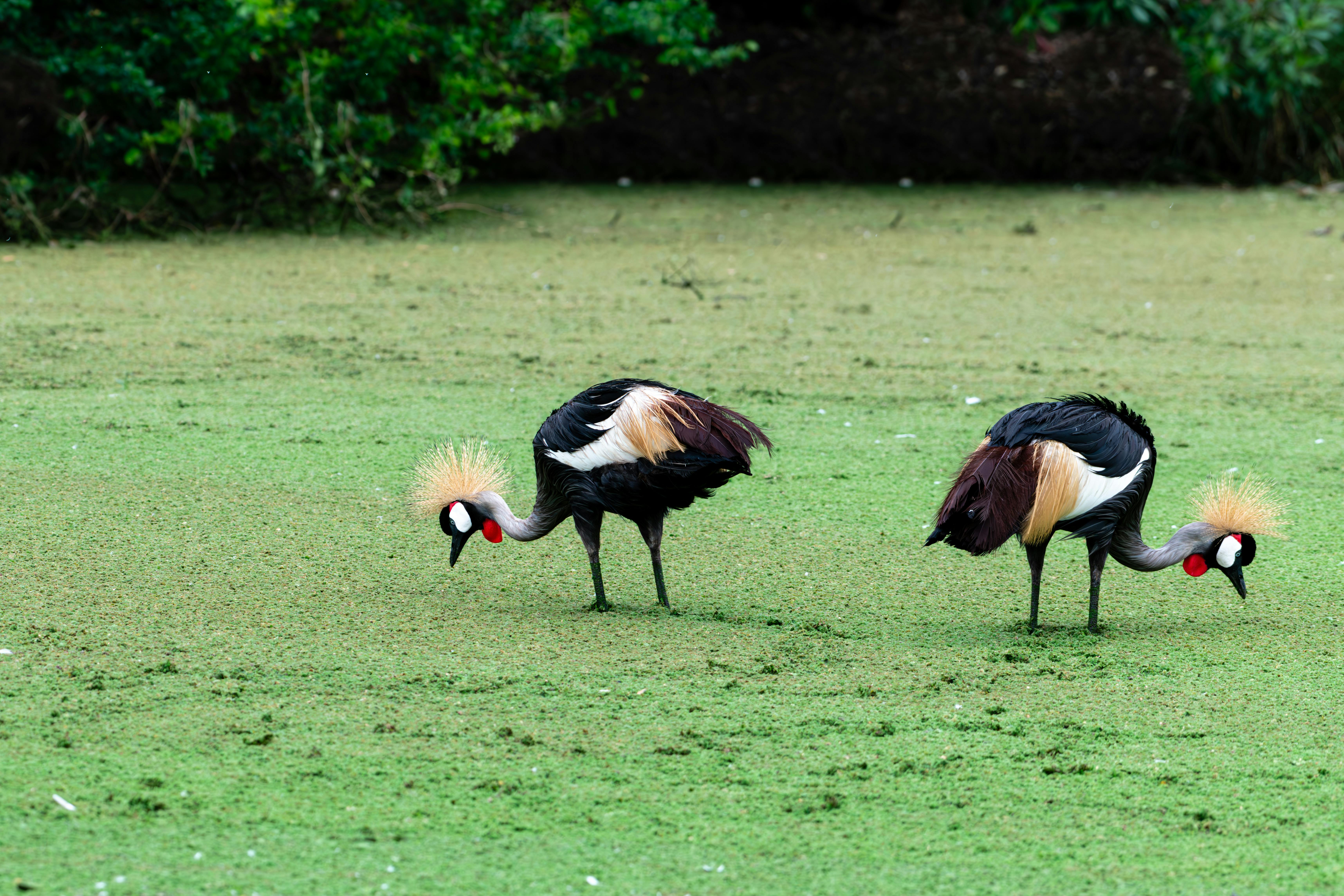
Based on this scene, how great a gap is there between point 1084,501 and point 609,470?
1042 mm

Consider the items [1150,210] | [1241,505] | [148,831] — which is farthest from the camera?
[1150,210]

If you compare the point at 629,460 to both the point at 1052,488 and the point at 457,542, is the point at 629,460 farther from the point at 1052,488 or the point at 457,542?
the point at 1052,488

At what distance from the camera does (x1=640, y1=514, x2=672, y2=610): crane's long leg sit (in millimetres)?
3402

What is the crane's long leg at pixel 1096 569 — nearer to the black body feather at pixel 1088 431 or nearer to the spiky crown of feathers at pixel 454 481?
the black body feather at pixel 1088 431

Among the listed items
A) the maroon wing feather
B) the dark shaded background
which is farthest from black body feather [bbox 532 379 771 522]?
the dark shaded background

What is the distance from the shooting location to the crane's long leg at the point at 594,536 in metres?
3.38

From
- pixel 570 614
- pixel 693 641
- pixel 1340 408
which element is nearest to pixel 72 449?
pixel 570 614

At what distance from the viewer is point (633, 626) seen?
3352mm

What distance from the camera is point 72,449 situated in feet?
14.9

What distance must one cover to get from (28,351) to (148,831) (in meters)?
3.86

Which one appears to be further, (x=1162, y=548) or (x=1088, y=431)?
(x=1162, y=548)

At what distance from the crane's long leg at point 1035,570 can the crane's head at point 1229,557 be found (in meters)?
0.34

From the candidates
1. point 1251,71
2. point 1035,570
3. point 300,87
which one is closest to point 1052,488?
point 1035,570

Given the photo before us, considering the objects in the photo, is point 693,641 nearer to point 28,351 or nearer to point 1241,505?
point 1241,505
